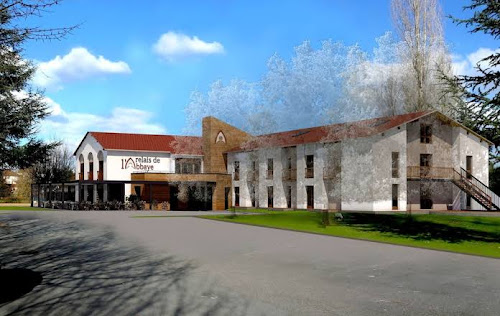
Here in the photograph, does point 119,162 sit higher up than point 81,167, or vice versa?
point 119,162

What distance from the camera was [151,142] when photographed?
2005 inches

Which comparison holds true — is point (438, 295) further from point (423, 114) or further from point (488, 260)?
point (423, 114)

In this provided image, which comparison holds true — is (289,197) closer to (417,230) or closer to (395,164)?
(395,164)

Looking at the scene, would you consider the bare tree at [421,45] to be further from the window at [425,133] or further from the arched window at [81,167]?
the arched window at [81,167]

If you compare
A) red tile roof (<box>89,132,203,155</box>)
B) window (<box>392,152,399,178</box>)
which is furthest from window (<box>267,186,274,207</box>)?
window (<box>392,152,399,178</box>)

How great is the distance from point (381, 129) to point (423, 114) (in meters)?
3.74

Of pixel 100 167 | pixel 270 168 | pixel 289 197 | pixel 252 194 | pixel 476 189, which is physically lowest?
pixel 289 197

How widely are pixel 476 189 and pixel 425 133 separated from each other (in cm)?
586

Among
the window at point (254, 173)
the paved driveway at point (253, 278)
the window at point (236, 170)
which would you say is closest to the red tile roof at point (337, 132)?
the window at point (254, 173)

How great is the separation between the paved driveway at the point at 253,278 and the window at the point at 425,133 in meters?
25.5

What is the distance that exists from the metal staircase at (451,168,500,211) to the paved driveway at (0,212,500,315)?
23952 millimetres

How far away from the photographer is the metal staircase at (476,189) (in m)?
35.0

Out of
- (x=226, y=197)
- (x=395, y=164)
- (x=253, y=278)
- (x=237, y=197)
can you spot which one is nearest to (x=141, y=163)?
(x=226, y=197)

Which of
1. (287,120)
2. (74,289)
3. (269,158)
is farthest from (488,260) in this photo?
(287,120)
